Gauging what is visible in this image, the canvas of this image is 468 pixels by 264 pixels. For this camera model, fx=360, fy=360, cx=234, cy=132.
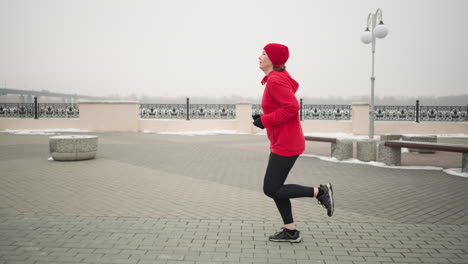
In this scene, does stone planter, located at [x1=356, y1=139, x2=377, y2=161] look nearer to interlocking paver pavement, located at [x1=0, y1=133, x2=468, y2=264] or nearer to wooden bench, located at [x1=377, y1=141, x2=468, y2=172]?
wooden bench, located at [x1=377, y1=141, x2=468, y2=172]

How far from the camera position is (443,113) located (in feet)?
72.2

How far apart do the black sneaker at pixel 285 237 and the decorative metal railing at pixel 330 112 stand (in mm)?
19415

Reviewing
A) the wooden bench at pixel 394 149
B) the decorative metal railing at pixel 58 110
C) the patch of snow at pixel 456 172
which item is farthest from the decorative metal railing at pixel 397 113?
the decorative metal railing at pixel 58 110

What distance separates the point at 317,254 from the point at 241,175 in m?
4.43

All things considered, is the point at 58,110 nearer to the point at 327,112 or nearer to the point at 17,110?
the point at 17,110

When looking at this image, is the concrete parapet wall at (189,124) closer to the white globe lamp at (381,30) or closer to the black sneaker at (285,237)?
the white globe lamp at (381,30)

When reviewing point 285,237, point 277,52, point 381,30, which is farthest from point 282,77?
point 381,30

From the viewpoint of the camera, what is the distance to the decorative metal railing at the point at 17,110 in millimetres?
23328

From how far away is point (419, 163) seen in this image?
9703 mm

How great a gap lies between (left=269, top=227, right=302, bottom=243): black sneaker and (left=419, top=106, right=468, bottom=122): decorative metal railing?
21414mm

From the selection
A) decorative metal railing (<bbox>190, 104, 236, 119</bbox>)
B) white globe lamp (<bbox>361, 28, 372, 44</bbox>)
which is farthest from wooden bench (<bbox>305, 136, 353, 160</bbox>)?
decorative metal railing (<bbox>190, 104, 236, 119</bbox>)

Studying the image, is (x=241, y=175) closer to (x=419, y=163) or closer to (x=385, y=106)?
(x=419, y=163)

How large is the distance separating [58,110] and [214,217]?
2187 cm

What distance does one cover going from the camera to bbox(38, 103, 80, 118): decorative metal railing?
23281 mm
